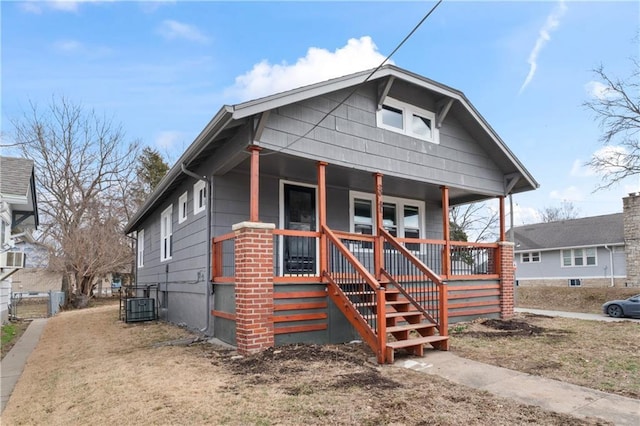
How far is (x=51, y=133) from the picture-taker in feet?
80.0

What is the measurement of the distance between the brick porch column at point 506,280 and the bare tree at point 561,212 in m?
38.7

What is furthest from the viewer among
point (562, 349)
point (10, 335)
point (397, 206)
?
point (397, 206)

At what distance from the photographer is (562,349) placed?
6.66 meters

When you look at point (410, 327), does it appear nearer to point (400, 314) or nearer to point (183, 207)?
point (400, 314)

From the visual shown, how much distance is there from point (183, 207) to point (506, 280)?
324 inches

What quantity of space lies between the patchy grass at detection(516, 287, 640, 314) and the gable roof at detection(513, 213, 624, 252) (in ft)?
14.8

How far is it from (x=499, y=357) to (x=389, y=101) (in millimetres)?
5377

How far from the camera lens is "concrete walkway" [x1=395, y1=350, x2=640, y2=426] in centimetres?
387

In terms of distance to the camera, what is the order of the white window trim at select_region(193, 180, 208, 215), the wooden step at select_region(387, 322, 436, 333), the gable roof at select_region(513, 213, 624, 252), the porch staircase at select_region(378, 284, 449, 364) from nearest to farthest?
1. the porch staircase at select_region(378, 284, 449, 364)
2. the wooden step at select_region(387, 322, 436, 333)
3. the white window trim at select_region(193, 180, 208, 215)
4. the gable roof at select_region(513, 213, 624, 252)

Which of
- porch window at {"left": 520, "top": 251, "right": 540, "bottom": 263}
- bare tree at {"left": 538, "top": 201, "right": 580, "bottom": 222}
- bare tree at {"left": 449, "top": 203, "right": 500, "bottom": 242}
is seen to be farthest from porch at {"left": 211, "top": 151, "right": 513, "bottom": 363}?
bare tree at {"left": 538, "top": 201, "right": 580, "bottom": 222}

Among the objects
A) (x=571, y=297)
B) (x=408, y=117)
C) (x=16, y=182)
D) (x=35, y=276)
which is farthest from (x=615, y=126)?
(x=35, y=276)

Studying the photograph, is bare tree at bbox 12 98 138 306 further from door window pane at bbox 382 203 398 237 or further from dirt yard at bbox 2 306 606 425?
door window pane at bbox 382 203 398 237

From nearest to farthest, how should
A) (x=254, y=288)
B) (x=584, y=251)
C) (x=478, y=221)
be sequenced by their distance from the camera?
1. (x=254, y=288)
2. (x=584, y=251)
3. (x=478, y=221)

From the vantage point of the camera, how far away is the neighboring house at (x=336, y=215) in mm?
6371
